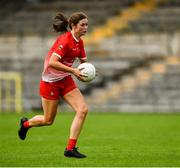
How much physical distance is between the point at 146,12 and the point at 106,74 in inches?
146

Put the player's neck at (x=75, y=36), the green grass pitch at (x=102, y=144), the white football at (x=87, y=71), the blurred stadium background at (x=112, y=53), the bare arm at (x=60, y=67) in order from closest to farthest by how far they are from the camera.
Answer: the green grass pitch at (x=102, y=144) → the bare arm at (x=60, y=67) → the white football at (x=87, y=71) → the player's neck at (x=75, y=36) → the blurred stadium background at (x=112, y=53)

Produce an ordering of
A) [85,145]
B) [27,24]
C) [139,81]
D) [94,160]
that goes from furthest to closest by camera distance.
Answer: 1. [27,24]
2. [139,81]
3. [85,145]
4. [94,160]

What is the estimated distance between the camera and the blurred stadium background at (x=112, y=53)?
28.2 meters

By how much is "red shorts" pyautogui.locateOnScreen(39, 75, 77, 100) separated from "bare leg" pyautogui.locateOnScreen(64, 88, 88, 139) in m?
0.10

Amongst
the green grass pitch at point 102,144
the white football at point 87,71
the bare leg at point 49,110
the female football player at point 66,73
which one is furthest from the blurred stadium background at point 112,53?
the white football at point 87,71

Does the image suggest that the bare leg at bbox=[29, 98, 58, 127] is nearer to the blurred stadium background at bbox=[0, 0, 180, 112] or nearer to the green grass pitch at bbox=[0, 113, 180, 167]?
the green grass pitch at bbox=[0, 113, 180, 167]

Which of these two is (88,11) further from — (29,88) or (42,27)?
(29,88)

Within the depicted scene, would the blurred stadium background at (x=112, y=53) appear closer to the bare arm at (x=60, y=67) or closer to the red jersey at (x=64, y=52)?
the red jersey at (x=64, y=52)

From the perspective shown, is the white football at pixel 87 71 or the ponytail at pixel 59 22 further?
the ponytail at pixel 59 22

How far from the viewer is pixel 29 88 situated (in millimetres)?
29547

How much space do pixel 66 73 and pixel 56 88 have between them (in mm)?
262

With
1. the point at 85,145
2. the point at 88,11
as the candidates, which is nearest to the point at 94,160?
the point at 85,145

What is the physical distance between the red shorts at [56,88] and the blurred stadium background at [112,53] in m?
16.2

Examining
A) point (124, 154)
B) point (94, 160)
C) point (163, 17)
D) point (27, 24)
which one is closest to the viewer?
point (94, 160)
